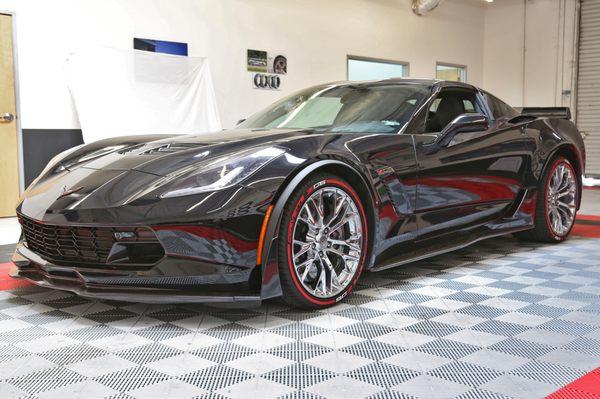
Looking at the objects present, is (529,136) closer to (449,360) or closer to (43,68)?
(449,360)

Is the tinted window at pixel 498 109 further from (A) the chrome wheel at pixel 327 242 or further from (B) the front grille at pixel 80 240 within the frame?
(B) the front grille at pixel 80 240

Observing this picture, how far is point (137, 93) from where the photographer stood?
711cm

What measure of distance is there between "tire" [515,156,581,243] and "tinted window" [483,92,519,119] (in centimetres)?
47

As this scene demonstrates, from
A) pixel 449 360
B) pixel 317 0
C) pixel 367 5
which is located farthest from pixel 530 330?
pixel 367 5

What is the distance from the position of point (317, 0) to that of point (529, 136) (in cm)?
661

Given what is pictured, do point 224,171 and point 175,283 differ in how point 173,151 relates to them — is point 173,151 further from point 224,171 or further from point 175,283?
point 175,283

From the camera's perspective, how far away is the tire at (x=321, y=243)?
248 cm

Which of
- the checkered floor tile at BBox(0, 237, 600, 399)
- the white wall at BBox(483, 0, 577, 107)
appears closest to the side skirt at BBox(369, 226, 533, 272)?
the checkered floor tile at BBox(0, 237, 600, 399)

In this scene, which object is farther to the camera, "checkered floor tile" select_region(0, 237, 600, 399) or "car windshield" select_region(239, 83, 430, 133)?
"car windshield" select_region(239, 83, 430, 133)

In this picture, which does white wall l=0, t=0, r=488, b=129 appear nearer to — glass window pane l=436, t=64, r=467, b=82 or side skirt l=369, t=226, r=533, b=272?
glass window pane l=436, t=64, r=467, b=82

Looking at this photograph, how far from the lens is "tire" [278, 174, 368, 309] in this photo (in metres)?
2.48

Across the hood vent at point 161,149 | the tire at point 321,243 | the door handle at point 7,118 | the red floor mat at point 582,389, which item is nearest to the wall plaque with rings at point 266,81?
the door handle at point 7,118

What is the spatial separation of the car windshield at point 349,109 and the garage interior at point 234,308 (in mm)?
810

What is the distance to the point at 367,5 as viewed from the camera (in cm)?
1069
